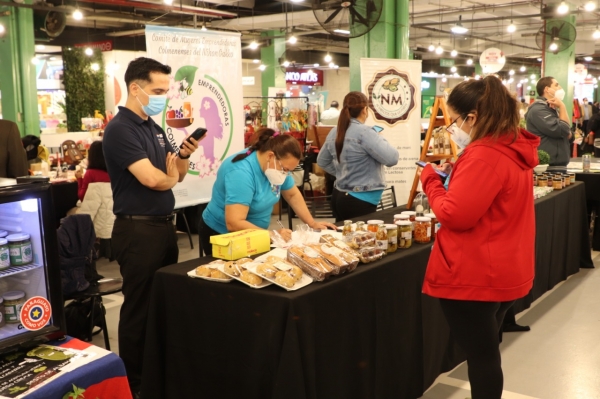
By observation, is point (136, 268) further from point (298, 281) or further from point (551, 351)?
point (551, 351)

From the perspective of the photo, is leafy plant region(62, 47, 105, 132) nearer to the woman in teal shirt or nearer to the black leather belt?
the woman in teal shirt

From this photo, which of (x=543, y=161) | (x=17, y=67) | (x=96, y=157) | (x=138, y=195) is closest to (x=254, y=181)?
(x=138, y=195)

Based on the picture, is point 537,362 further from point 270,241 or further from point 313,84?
point 313,84

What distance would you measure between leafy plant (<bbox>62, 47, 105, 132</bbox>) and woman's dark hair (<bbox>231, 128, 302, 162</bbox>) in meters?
11.8

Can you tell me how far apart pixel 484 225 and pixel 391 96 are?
15.2 ft

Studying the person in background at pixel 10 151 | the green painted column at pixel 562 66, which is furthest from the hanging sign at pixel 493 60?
the person in background at pixel 10 151

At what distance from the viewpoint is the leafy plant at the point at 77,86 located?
14.0 metres

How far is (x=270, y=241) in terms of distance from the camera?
3.09 metres

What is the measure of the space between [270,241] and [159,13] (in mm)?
13034

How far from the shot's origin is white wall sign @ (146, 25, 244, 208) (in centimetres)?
471

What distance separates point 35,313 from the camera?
6.93 feet

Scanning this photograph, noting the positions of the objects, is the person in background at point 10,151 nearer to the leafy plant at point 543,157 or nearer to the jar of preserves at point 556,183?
the jar of preserves at point 556,183

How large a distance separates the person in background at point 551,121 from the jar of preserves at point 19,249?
5.01 metres

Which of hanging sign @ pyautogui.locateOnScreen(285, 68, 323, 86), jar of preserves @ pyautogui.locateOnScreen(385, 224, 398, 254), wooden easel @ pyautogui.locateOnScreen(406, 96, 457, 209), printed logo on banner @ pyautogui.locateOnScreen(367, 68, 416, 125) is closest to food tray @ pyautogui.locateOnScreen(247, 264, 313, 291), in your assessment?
jar of preserves @ pyautogui.locateOnScreen(385, 224, 398, 254)
